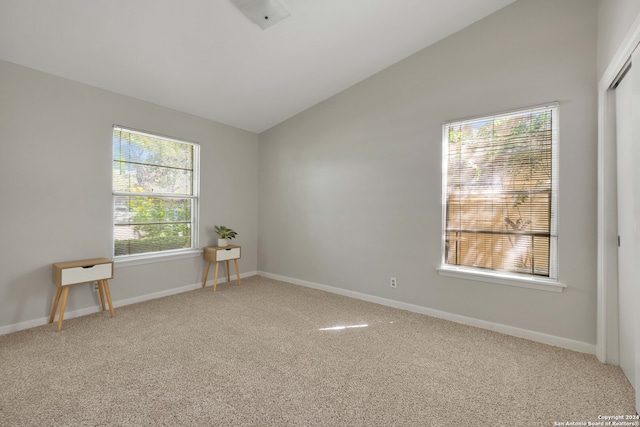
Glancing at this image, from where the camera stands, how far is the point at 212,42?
281 cm

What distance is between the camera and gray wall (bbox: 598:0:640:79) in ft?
Result: 5.85

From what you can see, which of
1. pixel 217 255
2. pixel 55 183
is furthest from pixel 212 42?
pixel 217 255

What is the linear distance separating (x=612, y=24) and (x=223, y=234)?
14.6 ft

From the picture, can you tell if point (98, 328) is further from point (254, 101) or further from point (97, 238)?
point (254, 101)

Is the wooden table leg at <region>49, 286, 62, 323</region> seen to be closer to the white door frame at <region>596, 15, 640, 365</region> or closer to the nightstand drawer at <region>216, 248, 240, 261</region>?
the nightstand drawer at <region>216, 248, 240, 261</region>

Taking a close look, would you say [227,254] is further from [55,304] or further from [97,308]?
[55,304]

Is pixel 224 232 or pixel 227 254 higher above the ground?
pixel 224 232

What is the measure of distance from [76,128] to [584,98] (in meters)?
4.79

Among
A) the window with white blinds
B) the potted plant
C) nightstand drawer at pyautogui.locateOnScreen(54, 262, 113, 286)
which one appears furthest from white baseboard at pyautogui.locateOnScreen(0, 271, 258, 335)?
the window with white blinds

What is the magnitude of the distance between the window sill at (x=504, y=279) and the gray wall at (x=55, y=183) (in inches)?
138

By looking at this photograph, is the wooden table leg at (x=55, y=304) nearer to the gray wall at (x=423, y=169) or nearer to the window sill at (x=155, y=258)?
the window sill at (x=155, y=258)

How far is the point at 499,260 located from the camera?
2.85 m

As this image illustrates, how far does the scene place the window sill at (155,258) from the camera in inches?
134

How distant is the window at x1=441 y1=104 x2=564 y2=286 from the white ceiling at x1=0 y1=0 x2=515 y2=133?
44.4 inches
